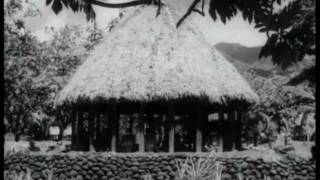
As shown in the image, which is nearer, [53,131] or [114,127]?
[114,127]

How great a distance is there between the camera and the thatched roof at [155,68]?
40.0ft

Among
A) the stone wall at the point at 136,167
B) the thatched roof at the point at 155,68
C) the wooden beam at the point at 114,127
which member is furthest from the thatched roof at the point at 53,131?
the stone wall at the point at 136,167

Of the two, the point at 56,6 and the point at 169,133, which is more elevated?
the point at 56,6

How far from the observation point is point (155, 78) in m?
12.4

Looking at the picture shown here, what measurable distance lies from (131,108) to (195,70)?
450cm

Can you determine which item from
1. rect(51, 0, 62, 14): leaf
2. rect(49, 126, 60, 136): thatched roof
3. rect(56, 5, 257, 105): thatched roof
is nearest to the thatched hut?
rect(56, 5, 257, 105): thatched roof

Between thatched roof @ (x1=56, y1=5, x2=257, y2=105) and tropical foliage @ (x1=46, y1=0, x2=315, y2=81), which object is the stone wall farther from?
tropical foliage @ (x1=46, y1=0, x2=315, y2=81)

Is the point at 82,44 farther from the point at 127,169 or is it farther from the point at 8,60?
→ the point at 127,169

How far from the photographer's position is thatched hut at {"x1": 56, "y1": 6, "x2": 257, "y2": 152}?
12.2 meters

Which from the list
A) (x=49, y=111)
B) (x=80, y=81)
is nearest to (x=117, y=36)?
(x=80, y=81)

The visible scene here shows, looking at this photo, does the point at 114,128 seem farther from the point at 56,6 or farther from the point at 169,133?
the point at 56,6

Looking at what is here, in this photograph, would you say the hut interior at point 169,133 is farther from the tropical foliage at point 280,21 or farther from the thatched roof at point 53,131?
the thatched roof at point 53,131

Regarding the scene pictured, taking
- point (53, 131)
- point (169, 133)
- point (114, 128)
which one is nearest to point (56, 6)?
point (169, 133)

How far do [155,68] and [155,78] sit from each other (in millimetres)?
383
